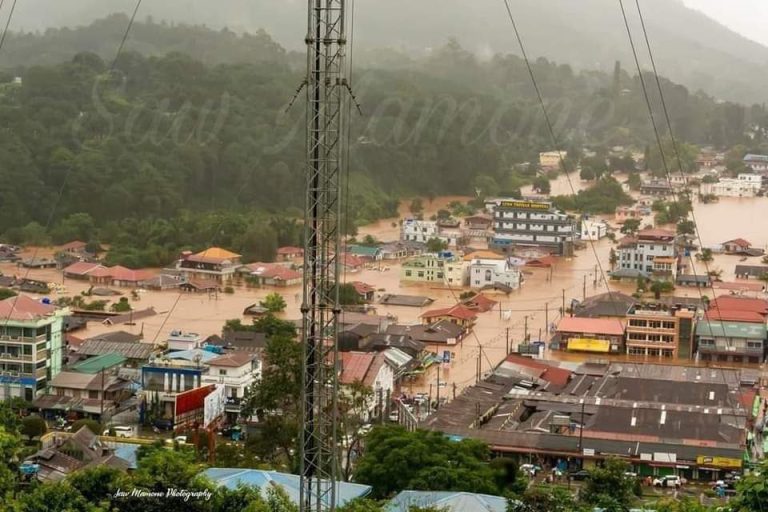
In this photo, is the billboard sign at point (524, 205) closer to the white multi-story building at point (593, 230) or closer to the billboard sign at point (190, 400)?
the white multi-story building at point (593, 230)

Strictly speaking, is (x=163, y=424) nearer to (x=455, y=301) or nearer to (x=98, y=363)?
(x=98, y=363)

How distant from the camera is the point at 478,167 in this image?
19.9 m

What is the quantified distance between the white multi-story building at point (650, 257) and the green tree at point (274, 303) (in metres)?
3.63

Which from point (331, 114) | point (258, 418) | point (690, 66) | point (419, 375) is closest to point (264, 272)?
point (419, 375)

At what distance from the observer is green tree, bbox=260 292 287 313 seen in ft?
34.3

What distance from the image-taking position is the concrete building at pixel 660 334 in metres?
8.88

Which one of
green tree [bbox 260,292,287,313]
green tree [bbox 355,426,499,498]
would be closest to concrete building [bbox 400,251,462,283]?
green tree [bbox 260,292,287,313]

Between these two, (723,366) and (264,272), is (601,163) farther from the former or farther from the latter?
(723,366)

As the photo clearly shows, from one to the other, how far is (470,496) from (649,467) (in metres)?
1.67

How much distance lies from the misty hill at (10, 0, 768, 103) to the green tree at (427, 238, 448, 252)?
17.8 m

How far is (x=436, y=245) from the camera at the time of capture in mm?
13828

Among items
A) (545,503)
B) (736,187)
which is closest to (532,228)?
(736,187)

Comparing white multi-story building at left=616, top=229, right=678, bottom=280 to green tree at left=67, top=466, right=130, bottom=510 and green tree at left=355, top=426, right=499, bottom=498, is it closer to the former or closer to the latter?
green tree at left=355, top=426, right=499, bottom=498

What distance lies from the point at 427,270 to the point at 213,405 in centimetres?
580
